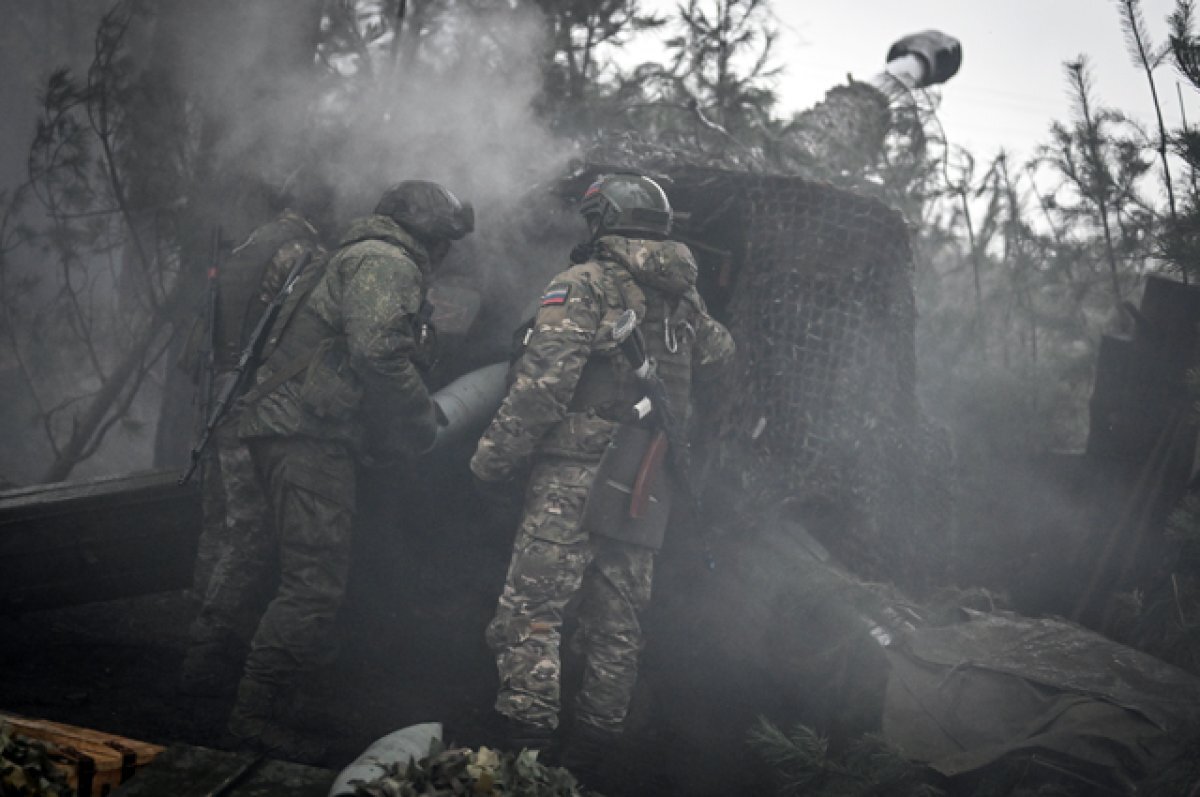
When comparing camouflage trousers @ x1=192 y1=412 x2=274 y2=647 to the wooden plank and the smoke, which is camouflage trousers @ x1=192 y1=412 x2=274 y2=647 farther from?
the smoke

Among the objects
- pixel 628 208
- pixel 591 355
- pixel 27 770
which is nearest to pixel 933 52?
pixel 628 208

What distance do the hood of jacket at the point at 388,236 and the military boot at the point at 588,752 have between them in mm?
2140

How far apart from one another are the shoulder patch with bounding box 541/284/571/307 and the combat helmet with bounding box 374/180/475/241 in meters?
0.59

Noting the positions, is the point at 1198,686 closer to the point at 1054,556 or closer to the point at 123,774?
the point at 1054,556

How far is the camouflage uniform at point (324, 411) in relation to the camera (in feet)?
12.8

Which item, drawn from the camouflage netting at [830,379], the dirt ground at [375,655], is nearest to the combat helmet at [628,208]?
the camouflage netting at [830,379]

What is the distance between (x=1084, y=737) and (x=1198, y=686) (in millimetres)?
633

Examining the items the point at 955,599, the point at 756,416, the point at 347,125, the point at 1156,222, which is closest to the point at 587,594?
the point at 756,416

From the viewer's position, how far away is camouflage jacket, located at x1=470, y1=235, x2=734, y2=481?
3.98 metres

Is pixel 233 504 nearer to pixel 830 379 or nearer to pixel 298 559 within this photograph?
pixel 298 559

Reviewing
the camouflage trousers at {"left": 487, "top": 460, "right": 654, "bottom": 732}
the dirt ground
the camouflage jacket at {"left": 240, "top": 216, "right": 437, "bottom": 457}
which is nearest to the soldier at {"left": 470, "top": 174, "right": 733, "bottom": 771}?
the camouflage trousers at {"left": 487, "top": 460, "right": 654, "bottom": 732}

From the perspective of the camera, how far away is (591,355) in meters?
4.15

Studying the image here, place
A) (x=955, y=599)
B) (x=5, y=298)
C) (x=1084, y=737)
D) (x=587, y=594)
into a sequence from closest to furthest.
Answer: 1. (x=1084, y=737)
2. (x=587, y=594)
3. (x=955, y=599)
4. (x=5, y=298)

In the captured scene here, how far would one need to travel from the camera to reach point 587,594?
414 centimetres
